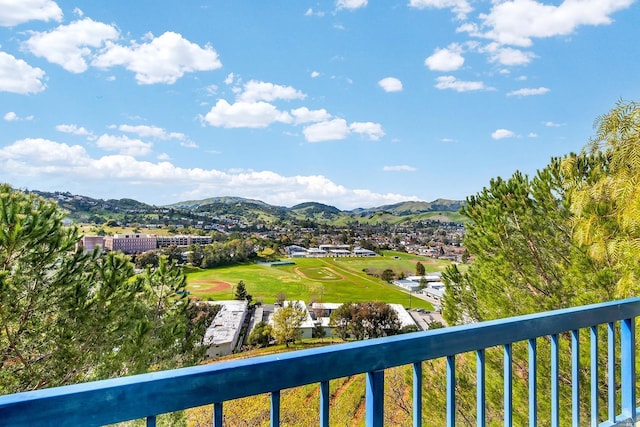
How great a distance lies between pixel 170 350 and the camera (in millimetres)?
6984

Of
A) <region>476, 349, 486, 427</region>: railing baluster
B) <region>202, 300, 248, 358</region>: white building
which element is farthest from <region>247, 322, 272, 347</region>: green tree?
<region>476, 349, 486, 427</region>: railing baluster

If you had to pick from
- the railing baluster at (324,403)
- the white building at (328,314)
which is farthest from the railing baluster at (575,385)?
the white building at (328,314)

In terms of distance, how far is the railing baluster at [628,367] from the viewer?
1.76 metres

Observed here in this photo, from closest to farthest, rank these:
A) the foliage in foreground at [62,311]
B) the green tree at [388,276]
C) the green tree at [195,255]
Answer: the foliage in foreground at [62,311] → the green tree at [195,255] → the green tree at [388,276]

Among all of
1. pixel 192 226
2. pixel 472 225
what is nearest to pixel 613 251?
pixel 472 225

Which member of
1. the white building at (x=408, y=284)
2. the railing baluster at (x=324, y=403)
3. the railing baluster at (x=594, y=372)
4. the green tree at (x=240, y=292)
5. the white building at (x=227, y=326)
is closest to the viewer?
the railing baluster at (x=324, y=403)

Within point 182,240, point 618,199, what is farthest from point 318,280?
point 618,199

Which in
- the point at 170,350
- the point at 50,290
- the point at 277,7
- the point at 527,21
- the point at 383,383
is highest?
the point at 277,7

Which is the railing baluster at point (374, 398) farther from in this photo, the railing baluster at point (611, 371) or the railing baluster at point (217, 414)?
the railing baluster at point (611, 371)

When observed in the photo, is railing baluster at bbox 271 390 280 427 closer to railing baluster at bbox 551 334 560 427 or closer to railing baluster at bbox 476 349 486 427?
railing baluster at bbox 476 349 486 427

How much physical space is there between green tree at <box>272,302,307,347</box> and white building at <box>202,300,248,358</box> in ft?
6.57

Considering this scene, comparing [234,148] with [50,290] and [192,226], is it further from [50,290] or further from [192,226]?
[50,290]

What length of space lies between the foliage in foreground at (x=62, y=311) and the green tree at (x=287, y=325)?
13.4 metres

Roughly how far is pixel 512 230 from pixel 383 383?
20.7 feet
